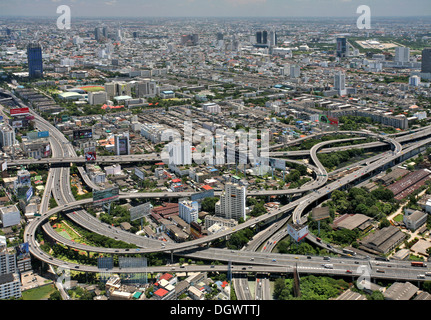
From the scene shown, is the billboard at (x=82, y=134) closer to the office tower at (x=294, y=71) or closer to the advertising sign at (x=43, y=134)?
the advertising sign at (x=43, y=134)

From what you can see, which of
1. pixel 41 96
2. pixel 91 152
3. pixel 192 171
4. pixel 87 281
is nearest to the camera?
pixel 87 281

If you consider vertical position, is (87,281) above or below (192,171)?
below

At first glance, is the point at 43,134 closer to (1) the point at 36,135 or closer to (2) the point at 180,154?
(1) the point at 36,135

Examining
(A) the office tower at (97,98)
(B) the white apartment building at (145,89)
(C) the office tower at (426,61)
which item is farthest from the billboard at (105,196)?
(C) the office tower at (426,61)

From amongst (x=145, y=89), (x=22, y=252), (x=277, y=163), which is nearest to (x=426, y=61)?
(x=145, y=89)
